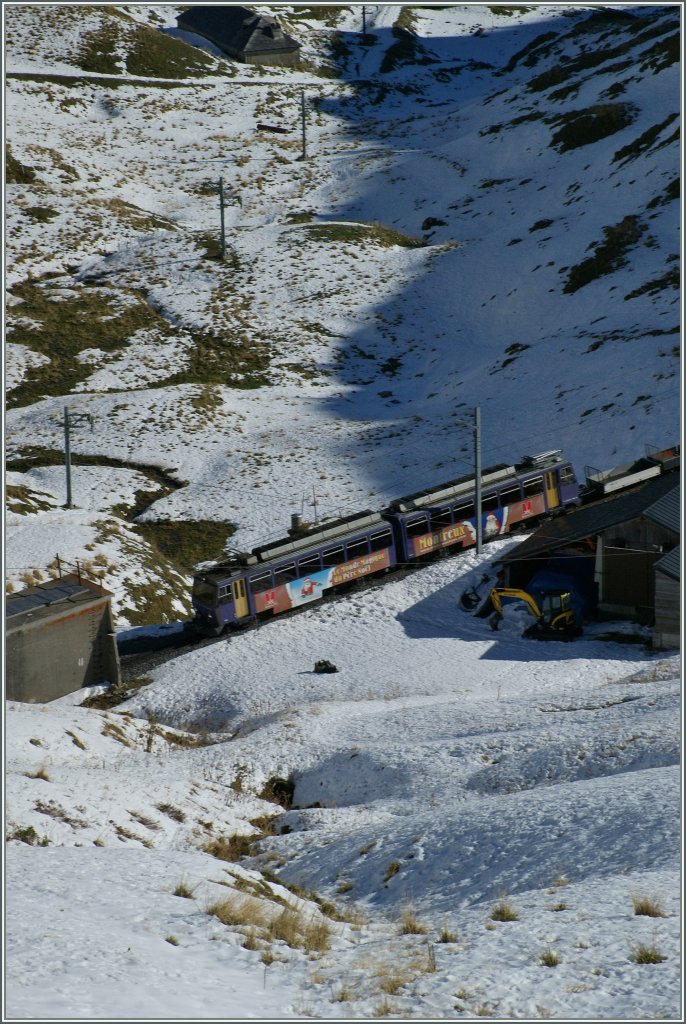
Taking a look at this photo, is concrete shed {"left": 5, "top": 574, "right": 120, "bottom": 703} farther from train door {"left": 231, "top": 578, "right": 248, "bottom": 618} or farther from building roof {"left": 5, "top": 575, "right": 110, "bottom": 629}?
train door {"left": 231, "top": 578, "right": 248, "bottom": 618}

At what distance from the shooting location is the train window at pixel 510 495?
41.1 meters

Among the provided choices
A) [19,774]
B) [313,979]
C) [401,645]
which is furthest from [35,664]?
[313,979]

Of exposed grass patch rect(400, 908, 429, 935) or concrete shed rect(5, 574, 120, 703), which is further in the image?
concrete shed rect(5, 574, 120, 703)

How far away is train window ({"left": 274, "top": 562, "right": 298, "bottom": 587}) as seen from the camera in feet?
118

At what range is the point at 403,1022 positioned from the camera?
476 inches

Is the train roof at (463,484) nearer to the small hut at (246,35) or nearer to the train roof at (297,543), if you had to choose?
the train roof at (297,543)

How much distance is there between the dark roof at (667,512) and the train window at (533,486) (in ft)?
22.4

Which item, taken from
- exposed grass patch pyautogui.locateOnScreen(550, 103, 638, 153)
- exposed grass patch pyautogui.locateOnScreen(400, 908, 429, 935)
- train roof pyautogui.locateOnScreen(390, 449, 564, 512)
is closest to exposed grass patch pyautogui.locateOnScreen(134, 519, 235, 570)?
train roof pyautogui.locateOnScreen(390, 449, 564, 512)

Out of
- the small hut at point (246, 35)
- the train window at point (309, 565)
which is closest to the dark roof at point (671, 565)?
the train window at point (309, 565)

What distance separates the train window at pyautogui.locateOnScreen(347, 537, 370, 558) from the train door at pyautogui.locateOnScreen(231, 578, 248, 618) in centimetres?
Answer: 465

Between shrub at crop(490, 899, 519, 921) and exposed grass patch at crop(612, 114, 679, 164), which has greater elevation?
exposed grass patch at crop(612, 114, 679, 164)

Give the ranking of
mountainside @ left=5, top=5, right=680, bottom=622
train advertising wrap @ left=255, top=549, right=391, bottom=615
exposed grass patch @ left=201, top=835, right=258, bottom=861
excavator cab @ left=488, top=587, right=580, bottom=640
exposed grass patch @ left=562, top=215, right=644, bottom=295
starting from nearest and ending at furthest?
exposed grass patch @ left=201, top=835, right=258, bottom=861 → excavator cab @ left=488, top=587, right=580, bottom=640 → train advertising wrap @ left=255, top=549, right=391, bottom=615 → mountainside @ left=5, top=5, right=680, bottom=622 → exposed grass patch @ left=562, top=215, right=644, bottom=295

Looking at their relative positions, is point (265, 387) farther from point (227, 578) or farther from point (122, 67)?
point (122, 67)

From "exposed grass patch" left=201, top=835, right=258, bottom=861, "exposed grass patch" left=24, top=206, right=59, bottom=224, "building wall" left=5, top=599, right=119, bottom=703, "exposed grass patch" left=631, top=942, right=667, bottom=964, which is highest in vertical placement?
"exposed grass patch" left=24, top=206, right=59, bottom=224
